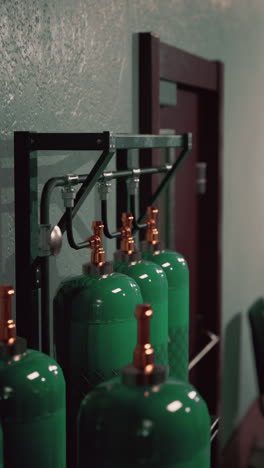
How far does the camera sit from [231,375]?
2.83 m

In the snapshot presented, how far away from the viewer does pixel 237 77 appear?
2.74m

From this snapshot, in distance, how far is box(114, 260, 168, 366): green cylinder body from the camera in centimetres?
110

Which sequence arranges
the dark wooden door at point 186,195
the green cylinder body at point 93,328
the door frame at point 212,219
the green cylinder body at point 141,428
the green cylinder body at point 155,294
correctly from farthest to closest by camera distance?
the door frame at point 212,219, the dark wooden door at point 186,195, the green cylinder body at point 155,294, the green cylinder body at point 93,328, the green cylinder body at point 141,428

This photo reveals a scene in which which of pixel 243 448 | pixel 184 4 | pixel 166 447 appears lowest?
pixel 243 448

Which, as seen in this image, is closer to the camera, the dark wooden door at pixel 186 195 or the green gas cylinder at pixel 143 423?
the green gas cylinder at pixel 143 423

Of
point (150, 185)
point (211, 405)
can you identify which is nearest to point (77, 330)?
point (150, 185)

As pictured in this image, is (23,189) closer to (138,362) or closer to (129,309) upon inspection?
(129,309)

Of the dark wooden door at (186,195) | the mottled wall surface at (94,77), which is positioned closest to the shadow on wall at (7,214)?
the mottled wall surface at (94,77)

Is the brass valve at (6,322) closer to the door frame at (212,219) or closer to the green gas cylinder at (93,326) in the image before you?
the green gas cylinder at (93,326)

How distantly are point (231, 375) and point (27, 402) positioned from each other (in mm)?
2095

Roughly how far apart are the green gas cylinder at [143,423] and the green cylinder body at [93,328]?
0.16m

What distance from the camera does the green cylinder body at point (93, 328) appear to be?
99cm

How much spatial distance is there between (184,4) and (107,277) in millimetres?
1254

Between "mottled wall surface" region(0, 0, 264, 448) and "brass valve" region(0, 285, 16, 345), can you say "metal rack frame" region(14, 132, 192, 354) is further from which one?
"brass valve" region(0, 285, 16, 345)
